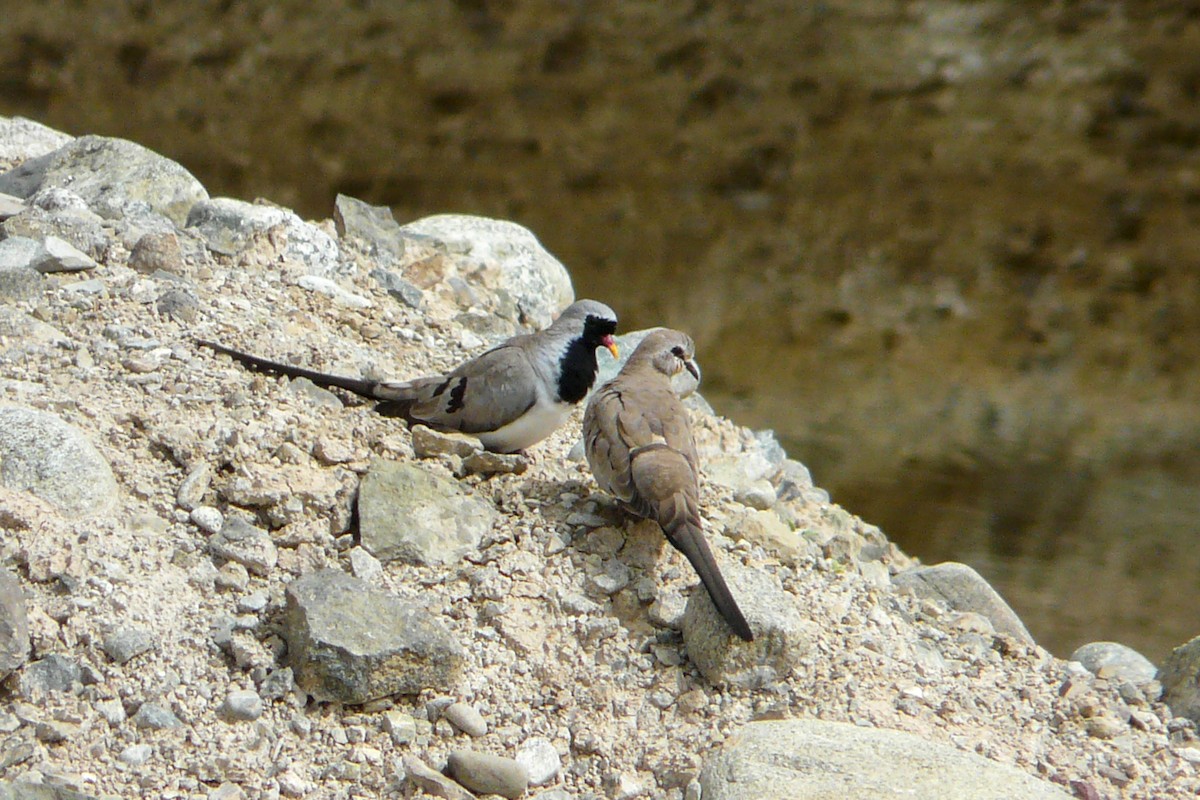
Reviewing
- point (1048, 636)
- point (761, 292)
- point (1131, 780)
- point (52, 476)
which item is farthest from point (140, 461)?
point (761, 292)

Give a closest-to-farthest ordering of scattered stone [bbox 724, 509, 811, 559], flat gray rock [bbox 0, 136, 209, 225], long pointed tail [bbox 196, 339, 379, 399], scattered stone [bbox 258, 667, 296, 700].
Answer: scattered stone [bbox 258, 667, 296, 700] → scattered stone [bbox 724, 509, 811, 559] → long pointed tail [bbox 196, 339, 379, 399] → flat gray rock [bbox 0, 136, 209, 225]

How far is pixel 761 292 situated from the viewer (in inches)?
388

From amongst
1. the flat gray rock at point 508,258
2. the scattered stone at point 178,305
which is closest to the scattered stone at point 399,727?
the scattered stone at point 178,305

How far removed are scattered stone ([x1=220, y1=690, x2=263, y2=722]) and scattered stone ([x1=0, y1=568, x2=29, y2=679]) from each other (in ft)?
1.37

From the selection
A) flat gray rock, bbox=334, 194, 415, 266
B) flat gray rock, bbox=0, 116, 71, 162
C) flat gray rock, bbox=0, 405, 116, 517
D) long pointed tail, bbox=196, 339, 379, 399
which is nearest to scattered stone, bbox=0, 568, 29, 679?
flat gray rock, bbox=0, 405, 116, 517

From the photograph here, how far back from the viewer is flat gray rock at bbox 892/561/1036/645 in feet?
13.2

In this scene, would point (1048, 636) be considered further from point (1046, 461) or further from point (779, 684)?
point (779, 684)

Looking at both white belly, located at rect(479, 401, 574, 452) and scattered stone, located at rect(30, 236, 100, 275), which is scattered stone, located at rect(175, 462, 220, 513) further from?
scattered stone, located at rect(30, 236, 100, 275)

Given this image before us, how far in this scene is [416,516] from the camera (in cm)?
349

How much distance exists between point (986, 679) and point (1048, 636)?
14.6 ft

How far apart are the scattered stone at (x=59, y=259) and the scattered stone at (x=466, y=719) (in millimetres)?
1964

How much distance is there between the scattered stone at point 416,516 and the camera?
11.2ft

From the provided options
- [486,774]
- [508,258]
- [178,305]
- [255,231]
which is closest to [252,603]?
[486,774]

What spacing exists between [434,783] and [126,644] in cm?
73
